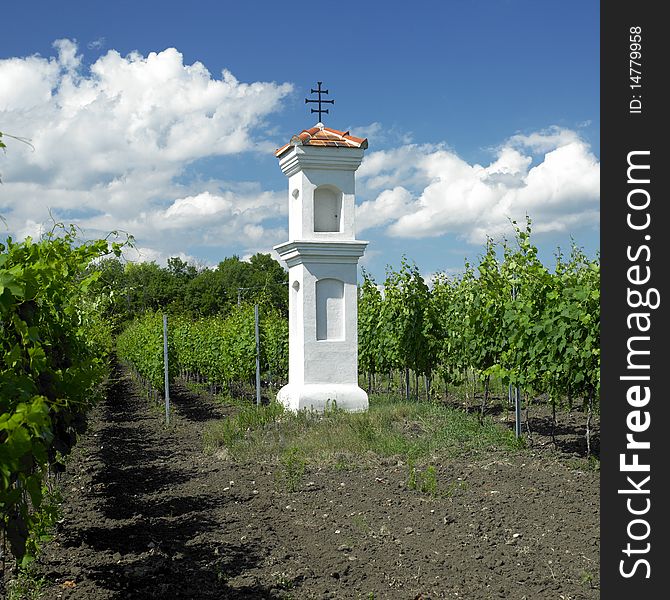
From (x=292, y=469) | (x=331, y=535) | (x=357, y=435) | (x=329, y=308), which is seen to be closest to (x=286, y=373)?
(x=329, y=308)

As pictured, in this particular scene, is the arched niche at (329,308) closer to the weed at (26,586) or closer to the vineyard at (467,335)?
the vineyard at (467,335)

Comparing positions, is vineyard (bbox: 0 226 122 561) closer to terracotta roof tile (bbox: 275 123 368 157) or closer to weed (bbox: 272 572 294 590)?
weed (bbox: 272 572 294 590)

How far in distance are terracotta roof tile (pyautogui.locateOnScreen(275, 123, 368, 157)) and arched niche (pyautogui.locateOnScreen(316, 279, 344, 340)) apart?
2.13m

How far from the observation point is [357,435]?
9438mm

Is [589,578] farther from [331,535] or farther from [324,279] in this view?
[324,279]

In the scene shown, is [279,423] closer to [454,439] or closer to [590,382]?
[454,439]

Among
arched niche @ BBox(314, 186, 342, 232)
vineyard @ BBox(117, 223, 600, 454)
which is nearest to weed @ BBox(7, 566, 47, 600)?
vineyard @ BBox(117, 223, 600, 454)

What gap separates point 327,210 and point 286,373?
627 centimetres

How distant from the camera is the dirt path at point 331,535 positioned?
4.94 metres

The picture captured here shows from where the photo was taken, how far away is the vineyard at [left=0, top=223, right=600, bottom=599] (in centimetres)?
370

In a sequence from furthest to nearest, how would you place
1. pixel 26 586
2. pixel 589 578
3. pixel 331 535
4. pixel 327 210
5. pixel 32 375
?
pixel 327 210, pixel 331 535, pixel 26 586, pixel 589 578, pixel 32 375

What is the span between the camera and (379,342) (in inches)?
581

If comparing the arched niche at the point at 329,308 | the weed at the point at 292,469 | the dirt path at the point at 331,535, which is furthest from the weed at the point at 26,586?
the arched niche at the point at 329,308

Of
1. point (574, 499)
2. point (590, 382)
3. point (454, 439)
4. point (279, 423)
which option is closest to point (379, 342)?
point (279, 423)
